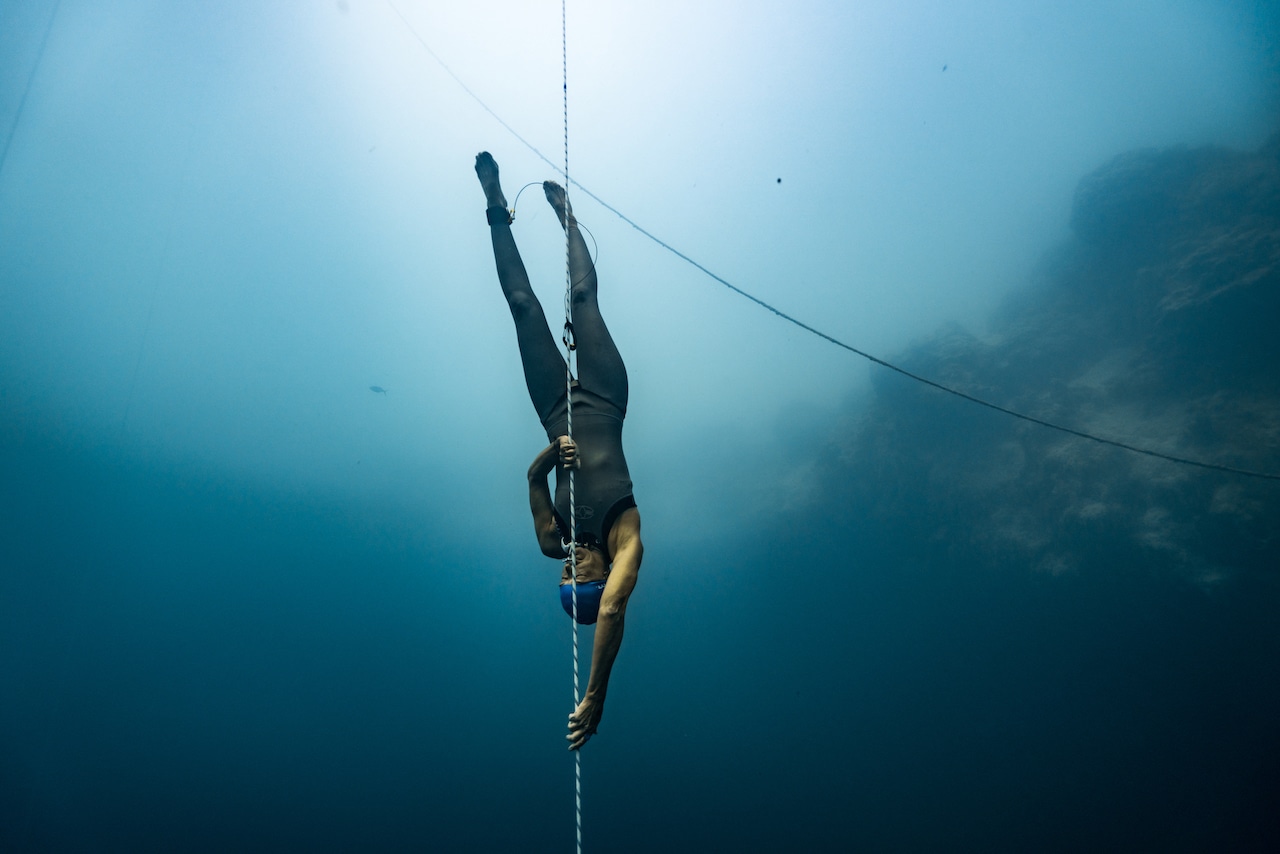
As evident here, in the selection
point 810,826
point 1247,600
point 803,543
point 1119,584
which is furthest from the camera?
point 803,543

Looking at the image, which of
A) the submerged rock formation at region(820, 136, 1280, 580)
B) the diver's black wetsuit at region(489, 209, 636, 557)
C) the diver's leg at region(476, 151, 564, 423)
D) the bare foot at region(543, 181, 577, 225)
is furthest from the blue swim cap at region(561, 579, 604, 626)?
the submerged rock formation at region(820, 136, 1280, 580)

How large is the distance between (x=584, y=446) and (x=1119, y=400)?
19.2m

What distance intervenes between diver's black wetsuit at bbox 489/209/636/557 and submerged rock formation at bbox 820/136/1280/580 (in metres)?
17.2

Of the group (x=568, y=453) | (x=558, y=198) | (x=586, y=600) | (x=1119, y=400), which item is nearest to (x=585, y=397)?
(x=568, y=453)

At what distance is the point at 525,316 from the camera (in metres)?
3.46

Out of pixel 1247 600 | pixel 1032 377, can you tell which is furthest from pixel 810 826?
pixel 1032 377

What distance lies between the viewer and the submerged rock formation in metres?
13.9

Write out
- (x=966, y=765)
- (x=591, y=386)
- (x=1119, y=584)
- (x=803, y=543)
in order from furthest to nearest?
(x=803, y=543)
(x=966, y=765)
(x=1119, y=584)
(x=591, y=386)

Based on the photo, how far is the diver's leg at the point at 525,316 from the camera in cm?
336

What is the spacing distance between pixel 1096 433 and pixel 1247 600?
5.07 meters

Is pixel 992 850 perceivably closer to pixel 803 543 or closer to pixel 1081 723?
pixel 1081 723

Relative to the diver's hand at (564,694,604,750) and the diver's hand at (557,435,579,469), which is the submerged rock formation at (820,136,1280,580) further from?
the diver's hand at (564,694,604,750)

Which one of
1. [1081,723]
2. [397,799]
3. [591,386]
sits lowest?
[397,799]

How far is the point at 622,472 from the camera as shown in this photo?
3152 millimetres
